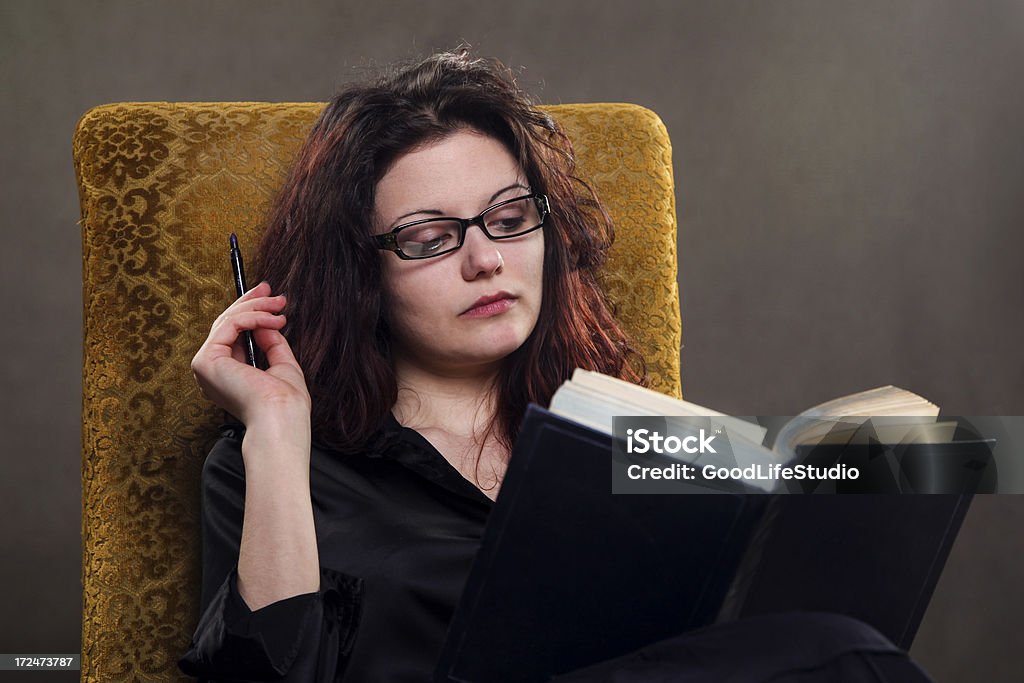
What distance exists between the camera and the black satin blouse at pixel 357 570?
113cm

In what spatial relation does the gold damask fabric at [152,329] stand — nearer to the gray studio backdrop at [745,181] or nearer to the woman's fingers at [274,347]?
the woman's fingers at [274,347]

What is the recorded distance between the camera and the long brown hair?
55.2 inches

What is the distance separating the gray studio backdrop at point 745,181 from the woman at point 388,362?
0.94 metres

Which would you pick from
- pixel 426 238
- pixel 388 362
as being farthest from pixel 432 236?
pixel 388 362

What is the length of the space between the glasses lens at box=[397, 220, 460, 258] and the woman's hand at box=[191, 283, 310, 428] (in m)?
0.19

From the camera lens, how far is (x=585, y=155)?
171 cm

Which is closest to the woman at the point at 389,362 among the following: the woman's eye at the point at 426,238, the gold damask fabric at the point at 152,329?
the woman's eye at the point at 426,238

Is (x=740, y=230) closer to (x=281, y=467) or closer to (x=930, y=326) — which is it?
(x=930, y=326)

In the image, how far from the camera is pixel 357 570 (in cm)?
122

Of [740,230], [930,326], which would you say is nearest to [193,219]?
[740,230]

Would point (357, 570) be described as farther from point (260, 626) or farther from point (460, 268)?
point (460, 268)

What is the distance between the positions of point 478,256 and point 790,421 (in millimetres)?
489
